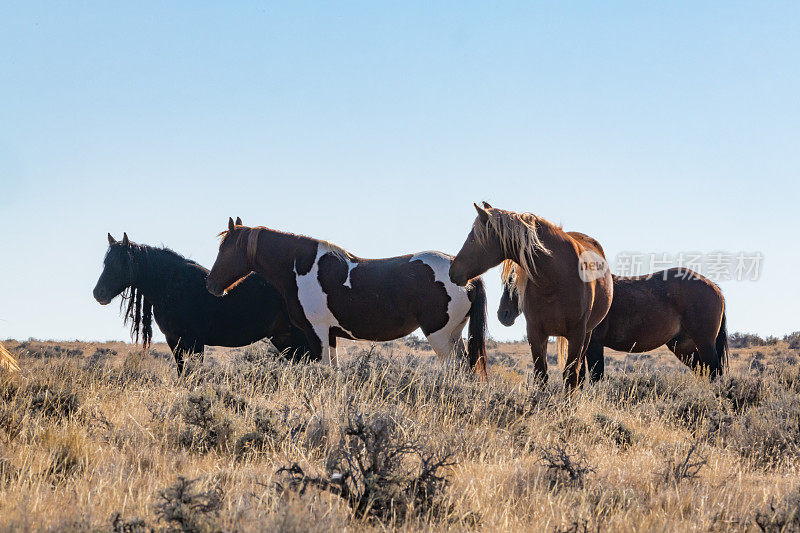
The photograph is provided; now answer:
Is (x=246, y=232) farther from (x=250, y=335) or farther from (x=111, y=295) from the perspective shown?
(x=111, y=295)

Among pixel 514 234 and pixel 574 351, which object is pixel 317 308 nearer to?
pixel 514 234

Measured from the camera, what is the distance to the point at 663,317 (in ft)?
35.0

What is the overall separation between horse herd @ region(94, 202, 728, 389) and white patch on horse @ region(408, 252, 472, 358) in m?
0.02

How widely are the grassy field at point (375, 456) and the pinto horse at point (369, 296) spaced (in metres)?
1.22

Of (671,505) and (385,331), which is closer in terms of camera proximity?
(671,505)

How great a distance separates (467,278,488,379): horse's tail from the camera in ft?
30.6

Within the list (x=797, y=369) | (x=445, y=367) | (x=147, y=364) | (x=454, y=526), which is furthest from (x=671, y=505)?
(x=797, y=369)

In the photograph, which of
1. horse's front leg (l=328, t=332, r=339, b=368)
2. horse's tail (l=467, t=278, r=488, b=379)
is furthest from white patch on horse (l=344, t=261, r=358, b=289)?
horse's tail (l=467, t=278, r=488, b=379)

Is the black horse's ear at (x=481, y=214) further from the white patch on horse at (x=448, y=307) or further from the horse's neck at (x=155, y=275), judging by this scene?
the horse's neck at (x=155, y=275)

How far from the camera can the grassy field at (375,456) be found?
3879mm

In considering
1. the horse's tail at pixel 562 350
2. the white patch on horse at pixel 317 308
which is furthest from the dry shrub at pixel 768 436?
the white patch on horse at pixel 317 308

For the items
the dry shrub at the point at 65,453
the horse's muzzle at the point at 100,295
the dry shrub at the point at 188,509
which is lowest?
the dry shrub at the point at 65,453

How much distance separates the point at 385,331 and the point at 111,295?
4.42m

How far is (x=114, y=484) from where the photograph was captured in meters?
4.23
